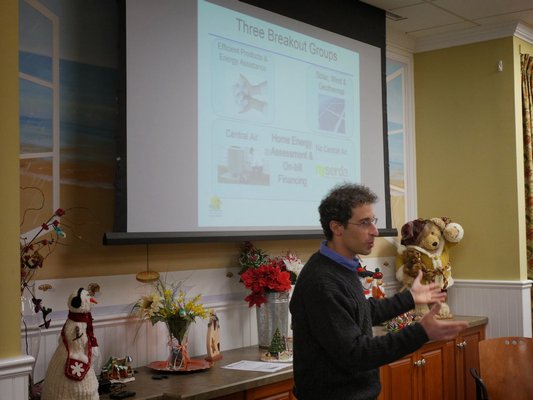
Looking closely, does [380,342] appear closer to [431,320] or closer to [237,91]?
[431,320]

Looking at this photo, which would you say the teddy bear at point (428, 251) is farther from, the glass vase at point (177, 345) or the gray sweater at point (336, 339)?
the gray sweater at point (336, 339)

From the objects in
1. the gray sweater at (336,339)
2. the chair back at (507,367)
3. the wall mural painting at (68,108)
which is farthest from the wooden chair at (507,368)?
the wall mural painting at (68,108)

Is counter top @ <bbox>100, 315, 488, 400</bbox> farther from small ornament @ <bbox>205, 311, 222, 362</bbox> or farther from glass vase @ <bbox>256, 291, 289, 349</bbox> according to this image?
glass vase @ <bbox>256, 291, 289, 349</bbox>

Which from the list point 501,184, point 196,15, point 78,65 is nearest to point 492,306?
point 501,184

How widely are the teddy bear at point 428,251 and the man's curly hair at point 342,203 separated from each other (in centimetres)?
240

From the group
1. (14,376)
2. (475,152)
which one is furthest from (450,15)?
(14,376)

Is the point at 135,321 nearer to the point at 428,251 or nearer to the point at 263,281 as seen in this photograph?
the point at 263,281

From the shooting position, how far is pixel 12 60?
224 cm

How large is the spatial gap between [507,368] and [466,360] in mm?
662

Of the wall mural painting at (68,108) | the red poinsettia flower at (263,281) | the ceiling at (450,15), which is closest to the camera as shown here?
the wall mural painting at (68,108)

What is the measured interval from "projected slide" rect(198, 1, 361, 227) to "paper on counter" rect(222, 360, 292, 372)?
0.69 meters

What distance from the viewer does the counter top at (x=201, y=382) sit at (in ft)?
8.95

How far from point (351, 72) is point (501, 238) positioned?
63.1 inches

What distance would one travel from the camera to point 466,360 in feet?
15.8
